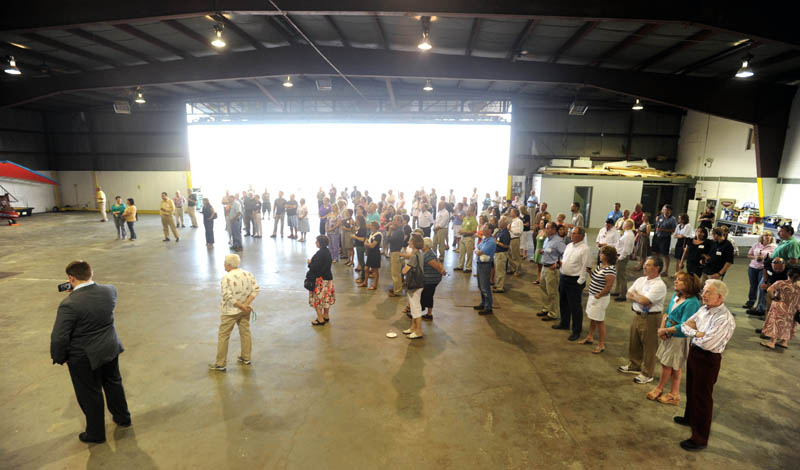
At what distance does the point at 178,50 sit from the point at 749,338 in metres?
16.3

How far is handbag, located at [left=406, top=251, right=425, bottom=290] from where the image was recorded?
17.0ft

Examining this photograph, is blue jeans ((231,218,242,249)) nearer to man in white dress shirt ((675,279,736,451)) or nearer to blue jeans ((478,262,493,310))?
blue jeans ((478,262,493,310))

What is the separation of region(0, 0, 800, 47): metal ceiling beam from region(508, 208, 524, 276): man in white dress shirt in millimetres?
4184

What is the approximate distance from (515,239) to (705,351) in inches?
226

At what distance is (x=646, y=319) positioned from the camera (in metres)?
4.12

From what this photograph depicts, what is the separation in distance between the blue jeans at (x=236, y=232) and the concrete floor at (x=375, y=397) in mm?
4069

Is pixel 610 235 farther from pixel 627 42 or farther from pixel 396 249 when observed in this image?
pixel 627 42

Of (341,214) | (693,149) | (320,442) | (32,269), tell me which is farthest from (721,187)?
(32,269)

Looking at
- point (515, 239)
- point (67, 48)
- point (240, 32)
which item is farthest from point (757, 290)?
point (67, 48)

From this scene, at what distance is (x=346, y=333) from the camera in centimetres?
543

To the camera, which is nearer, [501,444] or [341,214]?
[501,444]

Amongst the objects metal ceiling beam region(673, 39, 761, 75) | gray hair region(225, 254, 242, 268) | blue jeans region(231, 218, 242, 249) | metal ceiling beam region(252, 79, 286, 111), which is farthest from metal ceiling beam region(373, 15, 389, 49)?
metal ceiling beam region(673, 39, 761, 75)

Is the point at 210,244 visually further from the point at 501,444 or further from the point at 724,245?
the point at 724,245

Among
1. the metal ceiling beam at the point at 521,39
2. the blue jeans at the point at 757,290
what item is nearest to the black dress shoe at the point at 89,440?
the blue jeans at the point at 757,290
